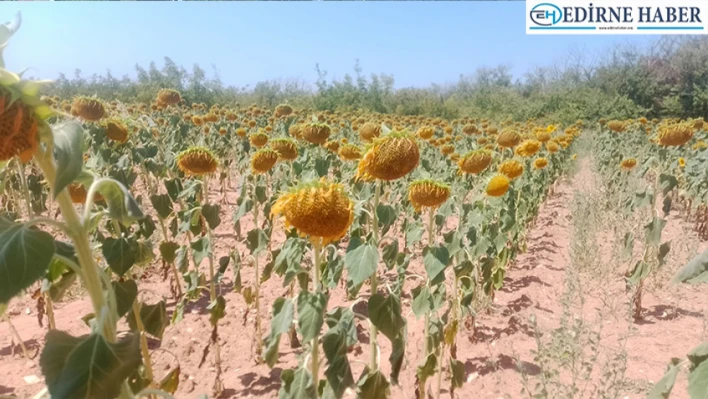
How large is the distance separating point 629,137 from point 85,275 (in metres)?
13.3

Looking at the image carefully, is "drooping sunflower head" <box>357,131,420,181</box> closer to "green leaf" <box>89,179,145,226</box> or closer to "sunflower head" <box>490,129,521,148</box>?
"green leaf" <box>89,179,145,226</box>

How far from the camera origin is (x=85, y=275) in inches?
34.4

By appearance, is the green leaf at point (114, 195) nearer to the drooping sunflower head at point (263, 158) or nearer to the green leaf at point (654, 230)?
the drooping sunflower head at point (263, 158)

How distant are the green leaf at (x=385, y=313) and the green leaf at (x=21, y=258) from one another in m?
0.95

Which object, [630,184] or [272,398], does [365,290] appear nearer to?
[272,398]

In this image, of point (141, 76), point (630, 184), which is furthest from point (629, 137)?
point (141, 76)

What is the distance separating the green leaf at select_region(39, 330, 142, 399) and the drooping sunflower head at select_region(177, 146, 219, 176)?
1.63 meters

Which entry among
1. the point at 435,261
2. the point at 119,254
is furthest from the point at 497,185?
the point at 119,254

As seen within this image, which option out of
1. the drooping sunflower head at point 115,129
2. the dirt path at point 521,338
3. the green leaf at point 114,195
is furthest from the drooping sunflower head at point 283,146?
the green leaf at point 114,195

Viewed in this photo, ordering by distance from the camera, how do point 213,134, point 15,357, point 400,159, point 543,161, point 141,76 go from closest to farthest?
1. point 400,159
2. point 15,357
3. point 543,161
4. point 213,134
5. point 141,76

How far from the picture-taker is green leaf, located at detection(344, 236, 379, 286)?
55.9 inches

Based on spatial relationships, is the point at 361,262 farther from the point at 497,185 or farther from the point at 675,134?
the point at 675,134

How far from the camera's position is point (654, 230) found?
337cm

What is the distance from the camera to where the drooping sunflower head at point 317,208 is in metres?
1.26
